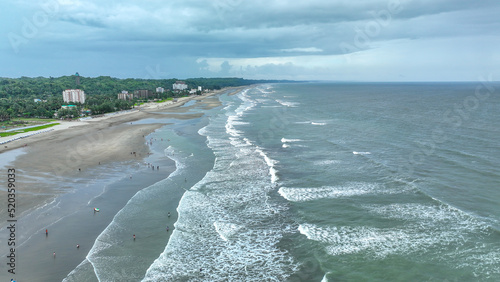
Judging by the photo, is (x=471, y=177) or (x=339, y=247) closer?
(x=339, y=247)

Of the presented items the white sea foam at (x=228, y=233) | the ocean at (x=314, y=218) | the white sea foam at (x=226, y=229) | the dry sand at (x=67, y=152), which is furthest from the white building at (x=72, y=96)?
the white sea foam at (x=226, y=229)

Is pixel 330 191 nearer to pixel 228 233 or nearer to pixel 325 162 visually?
pixel 325 162

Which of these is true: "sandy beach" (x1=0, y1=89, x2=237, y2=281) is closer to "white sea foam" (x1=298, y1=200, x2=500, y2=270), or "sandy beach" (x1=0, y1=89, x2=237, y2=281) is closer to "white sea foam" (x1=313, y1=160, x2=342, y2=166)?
"white sea foam" (x1=298, y1=200, x2=500, y2=270)

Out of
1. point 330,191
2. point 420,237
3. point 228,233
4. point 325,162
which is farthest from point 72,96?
point 420,237

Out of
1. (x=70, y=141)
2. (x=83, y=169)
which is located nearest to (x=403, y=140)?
(x=83, y=169)

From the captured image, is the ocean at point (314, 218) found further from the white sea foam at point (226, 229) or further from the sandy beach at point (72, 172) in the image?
the sandy beach at point (72, 172)

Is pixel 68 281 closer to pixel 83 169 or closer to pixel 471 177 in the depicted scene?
pixel 83 169
